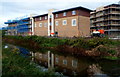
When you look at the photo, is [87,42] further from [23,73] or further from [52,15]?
[52,15]

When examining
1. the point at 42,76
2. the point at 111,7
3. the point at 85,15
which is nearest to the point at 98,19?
the point at 111,7

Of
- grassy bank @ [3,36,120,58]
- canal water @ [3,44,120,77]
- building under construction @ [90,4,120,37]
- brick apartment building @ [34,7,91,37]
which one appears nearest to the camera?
canal water @ [3,44,120,77]

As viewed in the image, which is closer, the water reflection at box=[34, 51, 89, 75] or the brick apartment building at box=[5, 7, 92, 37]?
the water reflection at box=[34, 51, 89, 75]

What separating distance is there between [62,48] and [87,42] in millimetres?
4615

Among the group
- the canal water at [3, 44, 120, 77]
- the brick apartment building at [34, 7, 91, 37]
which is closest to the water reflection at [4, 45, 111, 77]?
the canal water at [3, 44, 120, 77]

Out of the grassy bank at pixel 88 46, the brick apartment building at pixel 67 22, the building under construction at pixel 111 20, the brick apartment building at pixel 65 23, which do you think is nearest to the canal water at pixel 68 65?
the grassy bank at pixel 88 46

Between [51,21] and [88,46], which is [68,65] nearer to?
[88,46]

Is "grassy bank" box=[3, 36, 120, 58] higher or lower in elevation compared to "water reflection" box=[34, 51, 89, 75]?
higher

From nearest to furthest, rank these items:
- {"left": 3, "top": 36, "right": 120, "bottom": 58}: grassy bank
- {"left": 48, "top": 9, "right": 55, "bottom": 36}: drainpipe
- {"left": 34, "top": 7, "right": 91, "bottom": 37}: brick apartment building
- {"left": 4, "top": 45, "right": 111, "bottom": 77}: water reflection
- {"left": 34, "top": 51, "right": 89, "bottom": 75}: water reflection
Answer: {"left": 4, "top": 45, "right": 111, "bottom": 77}: water reflection
{"left": 34, "top": 51, "right": 89, "bottom": 75}: water reflection
{"left": 3, "top": 36, "right": 120, "bottom": 58}: grassy bank
{"left": 34, "top": 7, "right": 91, "bottom": 37}: brick apartment building
{"left": 48, "top": 9, "right": 55, "bottom": 36}: drainpipe

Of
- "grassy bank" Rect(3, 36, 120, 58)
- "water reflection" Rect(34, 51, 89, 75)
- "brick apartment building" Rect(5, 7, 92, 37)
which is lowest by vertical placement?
"water reflection" Rect(34, 51, 89, 75)

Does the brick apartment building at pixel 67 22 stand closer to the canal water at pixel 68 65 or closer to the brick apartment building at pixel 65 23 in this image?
the brick apartment building at pixel 65 23

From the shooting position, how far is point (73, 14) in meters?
30.8

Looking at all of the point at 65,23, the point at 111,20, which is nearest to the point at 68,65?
the point at 65,23

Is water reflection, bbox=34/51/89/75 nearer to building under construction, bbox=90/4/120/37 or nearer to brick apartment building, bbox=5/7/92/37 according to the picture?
brick apartment building, bbox=5/7/92/37
